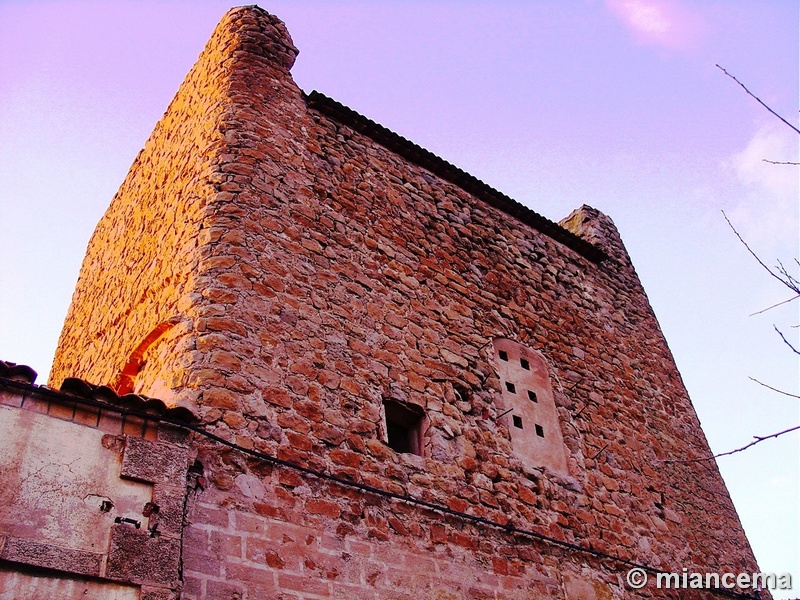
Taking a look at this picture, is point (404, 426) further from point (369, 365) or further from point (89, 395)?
point (89, 395)

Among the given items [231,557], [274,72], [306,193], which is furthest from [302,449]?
[274,72]

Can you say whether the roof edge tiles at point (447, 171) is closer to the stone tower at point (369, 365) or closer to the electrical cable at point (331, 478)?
the stone tower at point (369, 365)

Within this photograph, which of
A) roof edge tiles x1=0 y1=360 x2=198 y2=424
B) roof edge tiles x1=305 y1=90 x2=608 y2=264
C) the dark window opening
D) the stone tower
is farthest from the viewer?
roof edge tiles x1=305 y1=90 x2=608 y2=264

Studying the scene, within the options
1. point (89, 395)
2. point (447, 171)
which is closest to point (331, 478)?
point (89, 395)

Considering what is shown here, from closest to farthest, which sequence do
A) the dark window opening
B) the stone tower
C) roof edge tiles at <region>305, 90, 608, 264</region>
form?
the stone tower → the dark window opening → roof edge tiles at <region>305, 90, 608, 264</region>

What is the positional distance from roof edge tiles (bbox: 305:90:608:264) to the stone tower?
0.02 metres

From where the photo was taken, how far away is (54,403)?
4090mm

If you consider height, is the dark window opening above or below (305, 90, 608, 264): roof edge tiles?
below

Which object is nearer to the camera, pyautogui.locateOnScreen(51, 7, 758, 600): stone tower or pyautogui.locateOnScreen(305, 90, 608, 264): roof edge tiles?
pyautogui.locateOnScreen(51, 7, 758, 600): stone tower

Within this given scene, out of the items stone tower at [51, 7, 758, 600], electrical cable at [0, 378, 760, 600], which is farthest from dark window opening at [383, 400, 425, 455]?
electrical cable at [0, 378, 760, 600]

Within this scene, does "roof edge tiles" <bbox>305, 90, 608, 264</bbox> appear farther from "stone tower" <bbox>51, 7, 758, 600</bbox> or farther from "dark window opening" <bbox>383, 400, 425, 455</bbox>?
"dark window opening" <bbox>383, 400, 425, 455</bbox>

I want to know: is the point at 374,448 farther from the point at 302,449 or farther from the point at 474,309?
the point at 474,309

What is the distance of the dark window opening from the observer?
573 cm

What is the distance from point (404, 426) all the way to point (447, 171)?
3001 mm
